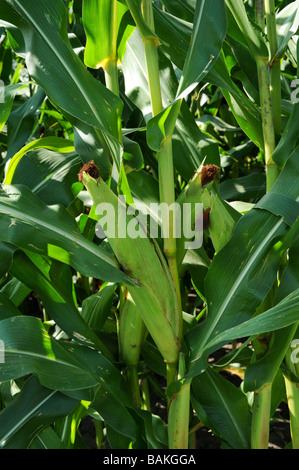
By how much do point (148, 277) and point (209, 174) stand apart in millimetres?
221

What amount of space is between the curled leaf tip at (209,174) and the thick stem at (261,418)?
16.6 inches

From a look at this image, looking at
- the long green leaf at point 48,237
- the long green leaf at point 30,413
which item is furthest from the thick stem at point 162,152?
the long green leaf at point 30,413

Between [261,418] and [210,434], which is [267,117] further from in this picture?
[210,434]

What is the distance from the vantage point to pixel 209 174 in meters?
0.93

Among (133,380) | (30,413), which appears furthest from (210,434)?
(30,413)

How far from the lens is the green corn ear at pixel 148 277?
2.94 feet

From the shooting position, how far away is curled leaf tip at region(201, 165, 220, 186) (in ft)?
3.05

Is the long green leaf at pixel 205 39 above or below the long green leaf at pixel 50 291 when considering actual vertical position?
above

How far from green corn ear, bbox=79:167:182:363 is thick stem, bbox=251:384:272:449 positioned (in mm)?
197

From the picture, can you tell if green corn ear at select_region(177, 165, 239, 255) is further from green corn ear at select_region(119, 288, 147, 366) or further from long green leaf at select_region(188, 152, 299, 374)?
green corn ear at select_region(119, 288, 147, 366)

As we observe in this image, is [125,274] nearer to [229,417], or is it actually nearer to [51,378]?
[51,378]

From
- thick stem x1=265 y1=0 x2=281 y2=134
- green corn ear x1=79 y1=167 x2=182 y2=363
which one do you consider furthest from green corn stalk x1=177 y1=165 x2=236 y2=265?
thick stem x1=265 y1=0 x2=281 y2=134

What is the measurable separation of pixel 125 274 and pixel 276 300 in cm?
30

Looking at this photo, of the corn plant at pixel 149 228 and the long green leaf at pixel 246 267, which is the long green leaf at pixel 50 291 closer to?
the corn plant at pixel 149 228
